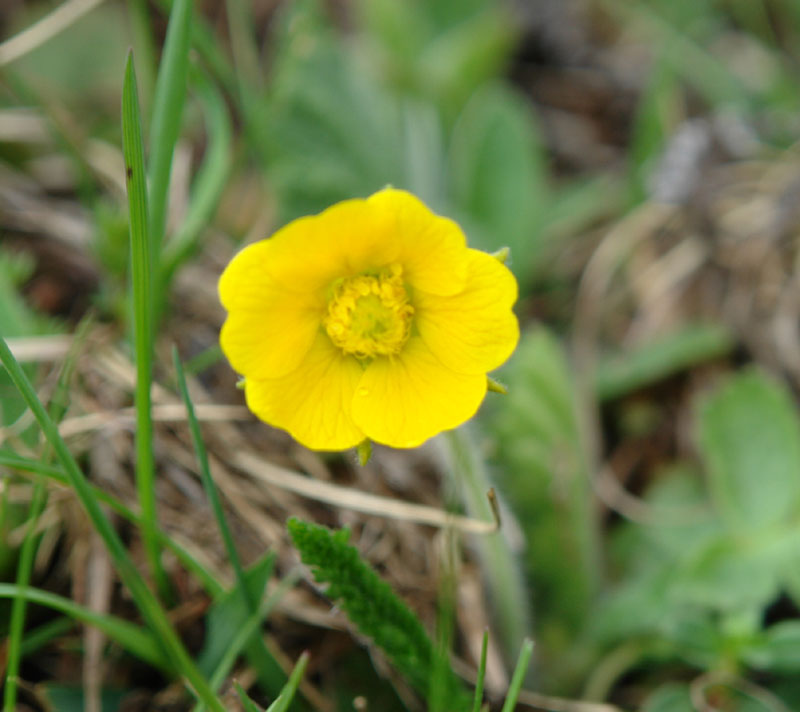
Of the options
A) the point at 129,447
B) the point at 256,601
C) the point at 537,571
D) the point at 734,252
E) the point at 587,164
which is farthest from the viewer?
the point at 587,164

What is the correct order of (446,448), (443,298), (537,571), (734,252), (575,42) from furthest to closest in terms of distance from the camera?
(575,42), (734,252), (537,571), (446,448), (443,298)

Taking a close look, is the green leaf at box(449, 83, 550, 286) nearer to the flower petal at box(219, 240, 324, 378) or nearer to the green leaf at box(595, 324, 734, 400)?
the green leaf at box(595, 324, 734, 400)

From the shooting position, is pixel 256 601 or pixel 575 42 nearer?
pixel 256 601

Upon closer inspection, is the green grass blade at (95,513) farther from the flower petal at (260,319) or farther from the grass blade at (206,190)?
the grass blade at (206,190)

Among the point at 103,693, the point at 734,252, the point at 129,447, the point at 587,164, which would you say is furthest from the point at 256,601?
the point at 587,164

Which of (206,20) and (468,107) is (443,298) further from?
(206,20)

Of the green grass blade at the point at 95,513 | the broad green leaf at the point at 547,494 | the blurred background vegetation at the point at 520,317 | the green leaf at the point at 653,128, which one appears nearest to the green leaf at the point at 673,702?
the blurred background vegetation at the point at 520,317

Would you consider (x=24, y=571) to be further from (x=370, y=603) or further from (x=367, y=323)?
(x=367, y=323)
